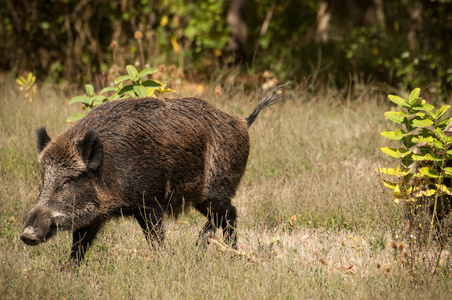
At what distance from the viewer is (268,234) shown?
4.88 m

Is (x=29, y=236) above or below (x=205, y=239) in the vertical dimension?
above

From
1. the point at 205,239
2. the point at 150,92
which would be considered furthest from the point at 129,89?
the point at 205,239

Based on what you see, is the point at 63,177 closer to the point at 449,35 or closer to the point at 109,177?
the point at 109,177

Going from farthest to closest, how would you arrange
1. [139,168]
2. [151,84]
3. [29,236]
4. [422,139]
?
[151,84]
[139,168]
[422,139]
[29,236]

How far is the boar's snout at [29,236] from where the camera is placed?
342cm

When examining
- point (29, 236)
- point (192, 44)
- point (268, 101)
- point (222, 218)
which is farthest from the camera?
point (192, 44)

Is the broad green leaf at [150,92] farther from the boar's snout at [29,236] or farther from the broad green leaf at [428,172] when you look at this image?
the broad green leaf at [428,172]

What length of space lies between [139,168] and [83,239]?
28.1 inches

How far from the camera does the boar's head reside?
3680 mm

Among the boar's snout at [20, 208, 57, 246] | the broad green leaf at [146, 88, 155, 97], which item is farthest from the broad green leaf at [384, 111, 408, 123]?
the boar's snout at [20, 208, 57, 246]

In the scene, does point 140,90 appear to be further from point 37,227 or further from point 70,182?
point 37,227

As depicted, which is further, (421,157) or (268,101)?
(268,101)

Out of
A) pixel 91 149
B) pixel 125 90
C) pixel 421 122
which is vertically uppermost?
pixel 421 122

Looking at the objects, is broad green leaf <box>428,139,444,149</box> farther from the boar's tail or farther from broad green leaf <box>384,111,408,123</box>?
the boar's tail
